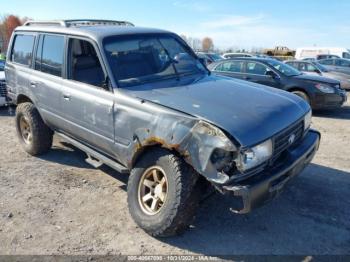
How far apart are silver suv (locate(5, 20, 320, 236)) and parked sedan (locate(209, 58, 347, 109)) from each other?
5535mm

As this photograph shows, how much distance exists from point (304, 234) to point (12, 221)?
3.09 metres

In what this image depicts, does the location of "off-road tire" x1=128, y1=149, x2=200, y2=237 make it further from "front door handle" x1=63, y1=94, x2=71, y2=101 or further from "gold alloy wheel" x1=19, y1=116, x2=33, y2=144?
"gold alloy wheel" x1=19, y1=116, x2=33, y2=144

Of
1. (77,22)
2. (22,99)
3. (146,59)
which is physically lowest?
(22,99)

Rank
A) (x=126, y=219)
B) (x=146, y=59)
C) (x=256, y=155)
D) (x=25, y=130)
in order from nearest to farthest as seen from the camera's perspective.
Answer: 1. (x=256, y=155)
2. (x=126, y=219)
3. (x=146, y=59)
4. (x=25, y=130)

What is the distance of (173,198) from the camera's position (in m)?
3.27

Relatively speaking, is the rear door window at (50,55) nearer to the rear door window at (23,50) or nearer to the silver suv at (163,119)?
the silver suv at (163,119)

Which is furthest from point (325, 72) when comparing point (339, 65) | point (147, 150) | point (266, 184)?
point (266, 184)

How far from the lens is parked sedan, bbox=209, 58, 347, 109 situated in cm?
962

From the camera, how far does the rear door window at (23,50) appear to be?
5.54 meters

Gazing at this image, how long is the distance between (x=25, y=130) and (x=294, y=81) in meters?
6.99

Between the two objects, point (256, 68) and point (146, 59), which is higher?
point (146, 59)

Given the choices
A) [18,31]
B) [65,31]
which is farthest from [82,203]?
[18,31]

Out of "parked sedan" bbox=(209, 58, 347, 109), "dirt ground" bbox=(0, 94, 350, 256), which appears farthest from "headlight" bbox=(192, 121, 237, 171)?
"parked sedan" bbox=(209, 58, 347, 109)

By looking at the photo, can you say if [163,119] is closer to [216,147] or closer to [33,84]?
[216,147]
